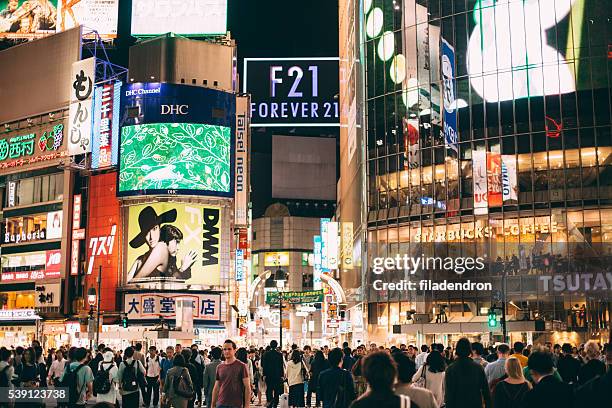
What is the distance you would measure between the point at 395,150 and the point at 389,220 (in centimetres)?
456

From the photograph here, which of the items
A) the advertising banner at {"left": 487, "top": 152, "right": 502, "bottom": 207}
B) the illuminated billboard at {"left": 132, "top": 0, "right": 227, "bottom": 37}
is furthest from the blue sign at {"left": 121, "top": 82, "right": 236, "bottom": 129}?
the advertising banner at {"left": 487, "top": 152, "right": 502, "bottom": 207}

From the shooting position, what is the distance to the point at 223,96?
230 ft

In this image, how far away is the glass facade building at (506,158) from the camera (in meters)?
50.3

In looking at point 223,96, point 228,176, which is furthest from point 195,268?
point 223,96

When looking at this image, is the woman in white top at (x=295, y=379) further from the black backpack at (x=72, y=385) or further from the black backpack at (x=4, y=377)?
the black backpack at (x=4, y=377)

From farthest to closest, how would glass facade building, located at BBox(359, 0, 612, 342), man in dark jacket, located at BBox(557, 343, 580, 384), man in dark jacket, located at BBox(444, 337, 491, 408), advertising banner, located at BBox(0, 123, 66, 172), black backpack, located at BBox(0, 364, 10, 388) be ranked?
advertising banner, located at BBox(0, 123, 66, 172)
glass facade building, located at BBox(359, 0, 612, 342)
black backpack, located at BBox(0, 364, 10, 388)
man in dark jacket, located at BBox(557, 343, 580, 384)
man in dark jacket, located at BBox(444, 337, 491, 408)

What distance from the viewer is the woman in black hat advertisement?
218 ft

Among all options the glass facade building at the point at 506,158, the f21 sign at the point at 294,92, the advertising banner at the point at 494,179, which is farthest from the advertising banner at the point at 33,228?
the advertising banner at the point at 494,179

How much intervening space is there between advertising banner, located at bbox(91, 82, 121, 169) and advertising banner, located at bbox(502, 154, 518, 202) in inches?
1208

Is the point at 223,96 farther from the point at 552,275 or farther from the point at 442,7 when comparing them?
the point at 552,275

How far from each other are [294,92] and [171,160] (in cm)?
2119

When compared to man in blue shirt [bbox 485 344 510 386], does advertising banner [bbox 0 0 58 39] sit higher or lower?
higher

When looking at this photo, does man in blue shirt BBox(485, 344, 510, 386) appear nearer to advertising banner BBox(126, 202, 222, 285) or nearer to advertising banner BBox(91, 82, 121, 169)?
advertising banner BBox(126, 202, 222, 285)
